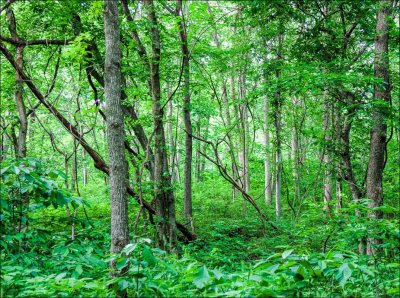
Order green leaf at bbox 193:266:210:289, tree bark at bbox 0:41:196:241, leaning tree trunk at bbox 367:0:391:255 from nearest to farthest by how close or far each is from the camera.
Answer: green leaf at bbox 193:266:210:289, tree bark at bbox 0:41:196:241, leaning tree trunk at bbox 367:0:391:255

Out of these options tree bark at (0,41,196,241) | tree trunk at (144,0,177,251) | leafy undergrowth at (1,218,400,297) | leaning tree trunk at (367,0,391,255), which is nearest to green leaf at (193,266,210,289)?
leafy undergrowth at (1,218,400,297)

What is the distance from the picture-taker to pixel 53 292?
2.73m

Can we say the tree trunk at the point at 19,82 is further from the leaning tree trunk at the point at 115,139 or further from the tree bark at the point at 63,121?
the leaning tree trunk at the point at 115,139

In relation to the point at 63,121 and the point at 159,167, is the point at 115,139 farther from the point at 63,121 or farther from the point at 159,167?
the point at 159,167

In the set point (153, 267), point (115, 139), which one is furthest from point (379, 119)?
point (153, 267)

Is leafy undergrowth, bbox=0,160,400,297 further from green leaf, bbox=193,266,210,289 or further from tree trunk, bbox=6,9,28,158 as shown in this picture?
tree trunk, bbox=6,9,28,158

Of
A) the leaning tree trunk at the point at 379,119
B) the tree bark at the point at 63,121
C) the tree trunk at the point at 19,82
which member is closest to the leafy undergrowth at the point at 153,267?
the tree bark at the point at 63,121

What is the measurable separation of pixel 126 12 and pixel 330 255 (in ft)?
22.6

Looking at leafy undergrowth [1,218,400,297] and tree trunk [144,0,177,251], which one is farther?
tree trunk [144,0,177,251]

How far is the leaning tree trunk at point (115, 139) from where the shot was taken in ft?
13.1

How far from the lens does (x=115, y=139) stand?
411 centimetres

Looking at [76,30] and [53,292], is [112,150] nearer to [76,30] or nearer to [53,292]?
[53,292]

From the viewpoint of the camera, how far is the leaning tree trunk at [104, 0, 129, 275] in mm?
4008

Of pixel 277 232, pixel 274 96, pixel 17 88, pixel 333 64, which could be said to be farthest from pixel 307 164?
pixel 17 88
